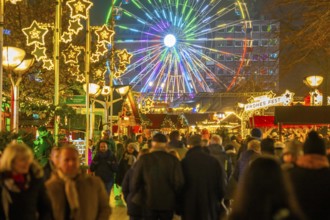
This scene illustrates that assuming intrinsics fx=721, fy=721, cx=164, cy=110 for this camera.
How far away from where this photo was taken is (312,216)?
18.9ft

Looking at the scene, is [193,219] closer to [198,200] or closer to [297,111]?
[198,200]

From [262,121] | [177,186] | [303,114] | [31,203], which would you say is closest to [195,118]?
[262,121]

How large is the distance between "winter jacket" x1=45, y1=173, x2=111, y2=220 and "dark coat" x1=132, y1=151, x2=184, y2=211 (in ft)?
8.32

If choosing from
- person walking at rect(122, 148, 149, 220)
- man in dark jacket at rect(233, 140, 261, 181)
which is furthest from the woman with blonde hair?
man in dark jacket at rect(233, 140, 261, 181)

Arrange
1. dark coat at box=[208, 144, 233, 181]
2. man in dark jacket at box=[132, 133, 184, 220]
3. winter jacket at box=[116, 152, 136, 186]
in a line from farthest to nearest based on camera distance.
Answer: winter jacket at box=[116, 152, 136, 186] < dark coat at box=[208, 144, 233, 181] < man in dark jacket at box=[132, 133, 184, 220]

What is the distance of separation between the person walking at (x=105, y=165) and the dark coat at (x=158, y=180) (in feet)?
19.0

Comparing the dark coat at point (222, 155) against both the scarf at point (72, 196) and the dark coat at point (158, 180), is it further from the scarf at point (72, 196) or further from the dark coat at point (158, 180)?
the scarf at point (72, 196)

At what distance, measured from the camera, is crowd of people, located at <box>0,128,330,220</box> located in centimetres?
447

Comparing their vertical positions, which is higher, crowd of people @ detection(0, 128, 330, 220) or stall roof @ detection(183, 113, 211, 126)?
stall roof @ detection(183, 113, 211, 126)

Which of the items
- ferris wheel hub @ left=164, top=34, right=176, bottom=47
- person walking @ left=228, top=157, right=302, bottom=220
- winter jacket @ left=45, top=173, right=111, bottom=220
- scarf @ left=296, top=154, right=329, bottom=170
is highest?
ferris wheel hub @ left=164, top=34, right=176, bottom=47

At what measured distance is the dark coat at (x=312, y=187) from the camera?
5812 millimetres

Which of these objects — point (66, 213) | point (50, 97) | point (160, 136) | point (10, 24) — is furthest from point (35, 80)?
point (66, 213)

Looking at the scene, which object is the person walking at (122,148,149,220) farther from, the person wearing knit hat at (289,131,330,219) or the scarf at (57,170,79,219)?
the person wearing knit hat at (289,131,330,219)

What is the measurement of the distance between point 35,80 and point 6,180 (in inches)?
1042
